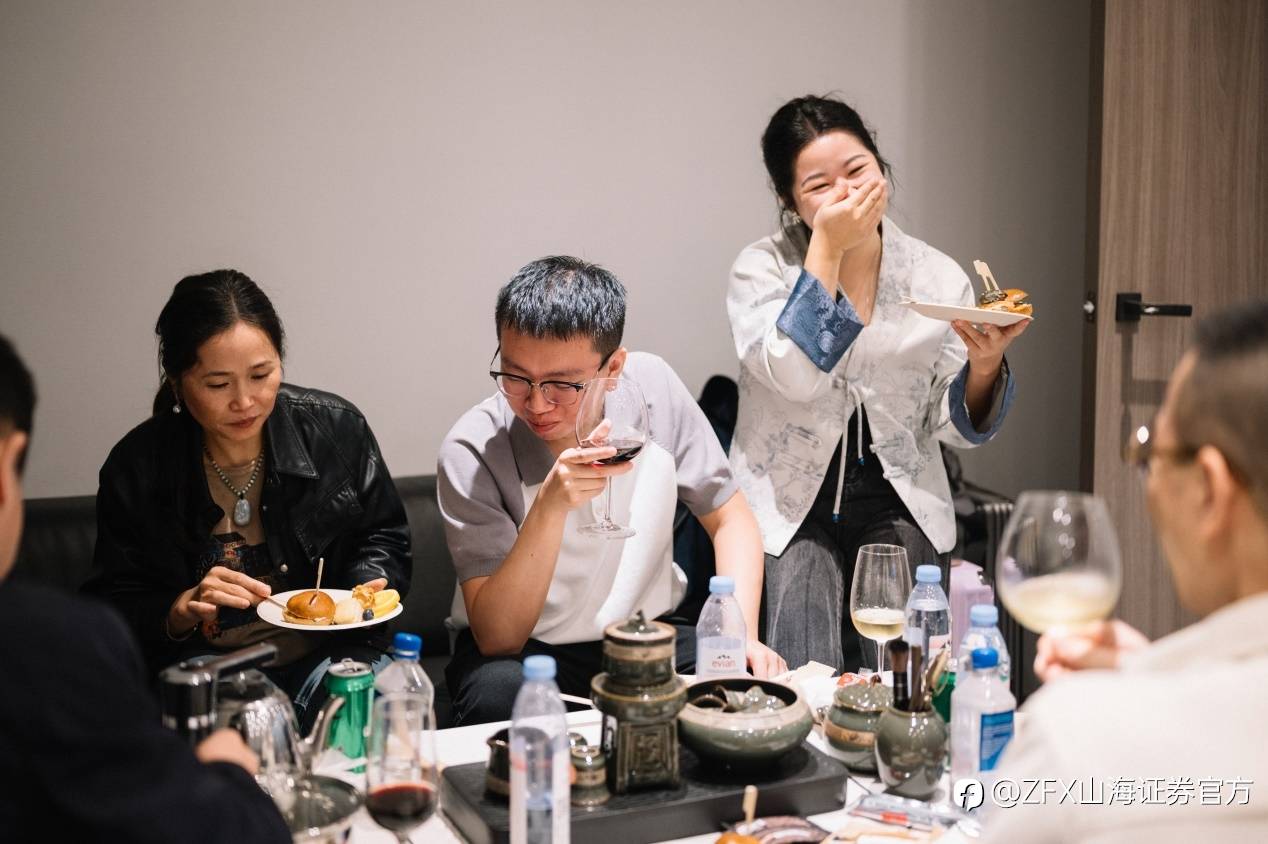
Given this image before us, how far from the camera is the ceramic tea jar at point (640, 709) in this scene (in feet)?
4.76

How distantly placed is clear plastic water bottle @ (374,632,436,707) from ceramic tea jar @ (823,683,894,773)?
553 mm

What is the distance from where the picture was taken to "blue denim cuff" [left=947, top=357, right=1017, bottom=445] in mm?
2482

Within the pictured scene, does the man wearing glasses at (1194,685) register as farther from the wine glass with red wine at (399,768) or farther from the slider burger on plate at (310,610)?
the slider burger on plate at (310,610)

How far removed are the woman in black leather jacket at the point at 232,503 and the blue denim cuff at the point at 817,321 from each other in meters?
0.90

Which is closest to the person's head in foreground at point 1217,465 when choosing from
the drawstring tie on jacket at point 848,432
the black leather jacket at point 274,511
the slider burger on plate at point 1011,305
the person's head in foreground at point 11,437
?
the person's head in foreground at point 11,437

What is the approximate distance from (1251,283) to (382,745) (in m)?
2.83

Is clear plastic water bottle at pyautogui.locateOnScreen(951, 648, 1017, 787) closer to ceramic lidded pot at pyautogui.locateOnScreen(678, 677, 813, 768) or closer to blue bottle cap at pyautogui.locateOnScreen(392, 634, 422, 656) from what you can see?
ceramic lidded pot at pyautogui.locateOnScreen(678, 677, 813, 768)

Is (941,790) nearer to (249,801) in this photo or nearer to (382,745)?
(382,745)

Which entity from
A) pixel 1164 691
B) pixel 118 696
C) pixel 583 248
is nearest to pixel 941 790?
pixel 1164 691

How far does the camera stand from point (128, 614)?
2.21 m

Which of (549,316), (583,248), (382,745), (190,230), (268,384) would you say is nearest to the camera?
(382,745)

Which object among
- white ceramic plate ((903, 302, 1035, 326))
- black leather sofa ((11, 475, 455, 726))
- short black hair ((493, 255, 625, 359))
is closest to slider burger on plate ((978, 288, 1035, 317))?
white ceramic plate ((903, 302, 1035, 326))

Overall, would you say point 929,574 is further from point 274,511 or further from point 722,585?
point 274,511

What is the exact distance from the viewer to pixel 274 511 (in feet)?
7.52
